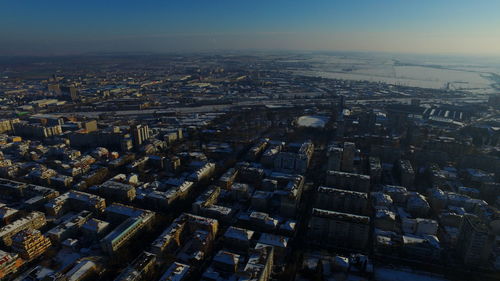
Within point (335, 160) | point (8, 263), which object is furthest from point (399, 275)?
point (8, 263)

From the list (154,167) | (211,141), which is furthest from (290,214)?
(211,141)

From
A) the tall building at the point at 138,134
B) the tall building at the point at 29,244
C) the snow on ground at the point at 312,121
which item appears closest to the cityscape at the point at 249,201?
the tall building at the point at 29,244

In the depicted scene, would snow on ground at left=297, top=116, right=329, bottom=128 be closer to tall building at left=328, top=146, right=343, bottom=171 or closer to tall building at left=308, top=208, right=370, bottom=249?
tall building at left=328, top=146, right=343, bottom=171

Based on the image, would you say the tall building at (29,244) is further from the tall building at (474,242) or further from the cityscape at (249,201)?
the tall building at (474,242)

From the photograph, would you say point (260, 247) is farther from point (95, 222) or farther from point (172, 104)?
point (172, 104)

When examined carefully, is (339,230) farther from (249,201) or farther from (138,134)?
(138,134)

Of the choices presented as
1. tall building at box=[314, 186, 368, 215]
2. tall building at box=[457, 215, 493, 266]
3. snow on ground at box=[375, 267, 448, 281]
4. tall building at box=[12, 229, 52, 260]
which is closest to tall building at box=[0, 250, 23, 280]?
tall building at box=[12, 229, 52, 260]

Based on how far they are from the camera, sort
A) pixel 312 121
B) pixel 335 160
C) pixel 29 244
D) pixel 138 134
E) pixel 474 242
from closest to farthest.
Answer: pixel 474 242
pixel 29 244
pixel 335 160
pixel 138 134
pixel 312 121

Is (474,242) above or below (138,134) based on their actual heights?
below
